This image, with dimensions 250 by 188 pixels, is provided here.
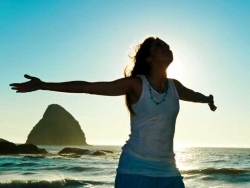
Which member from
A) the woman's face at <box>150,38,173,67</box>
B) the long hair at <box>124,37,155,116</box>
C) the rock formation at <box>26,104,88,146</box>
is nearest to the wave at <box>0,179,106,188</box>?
the long hair at <box>124,37,155,116</box>

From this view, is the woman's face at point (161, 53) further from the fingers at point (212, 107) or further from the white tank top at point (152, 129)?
the fingers at point (212, 107)

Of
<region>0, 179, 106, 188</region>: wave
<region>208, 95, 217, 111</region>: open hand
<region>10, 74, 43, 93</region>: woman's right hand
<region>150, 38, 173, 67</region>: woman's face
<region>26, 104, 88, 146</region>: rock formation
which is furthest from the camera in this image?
<region>26, 104, 88, 146</region>: rock formation

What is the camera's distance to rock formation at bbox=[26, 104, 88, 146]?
18736 cm

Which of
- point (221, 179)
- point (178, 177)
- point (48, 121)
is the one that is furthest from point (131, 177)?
point (48, 121)

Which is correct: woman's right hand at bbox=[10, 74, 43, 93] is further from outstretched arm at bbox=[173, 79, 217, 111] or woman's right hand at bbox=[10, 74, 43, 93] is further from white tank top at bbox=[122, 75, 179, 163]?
outstretched arm at bbox=[173, 79, 217, 111]

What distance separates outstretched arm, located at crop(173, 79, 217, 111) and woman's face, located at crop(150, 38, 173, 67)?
0.28 metres

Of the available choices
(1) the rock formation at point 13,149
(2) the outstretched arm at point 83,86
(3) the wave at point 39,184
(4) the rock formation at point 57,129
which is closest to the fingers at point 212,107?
(2) the outstretched arm at point 83,86

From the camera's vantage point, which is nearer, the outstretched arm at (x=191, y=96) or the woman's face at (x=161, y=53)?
the woman's face at (x=161, y=53)

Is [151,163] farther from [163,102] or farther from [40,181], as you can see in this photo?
[40,181]

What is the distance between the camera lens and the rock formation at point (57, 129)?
187 m

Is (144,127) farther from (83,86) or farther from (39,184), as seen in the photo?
(39,184)

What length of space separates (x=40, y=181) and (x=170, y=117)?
1450cm

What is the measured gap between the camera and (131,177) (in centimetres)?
375

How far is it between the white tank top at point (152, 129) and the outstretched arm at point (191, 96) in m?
0.48
